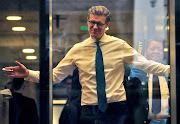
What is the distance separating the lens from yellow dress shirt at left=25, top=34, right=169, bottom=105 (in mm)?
4773

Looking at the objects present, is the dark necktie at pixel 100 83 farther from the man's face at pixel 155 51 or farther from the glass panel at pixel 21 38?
the glass panel at pixel 21 38

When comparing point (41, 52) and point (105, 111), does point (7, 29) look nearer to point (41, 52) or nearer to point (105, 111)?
→ point (41, 52)

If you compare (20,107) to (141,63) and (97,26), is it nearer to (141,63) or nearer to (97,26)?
(97,26)

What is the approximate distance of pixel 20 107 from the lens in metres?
4.83

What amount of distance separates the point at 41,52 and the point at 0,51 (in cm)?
47

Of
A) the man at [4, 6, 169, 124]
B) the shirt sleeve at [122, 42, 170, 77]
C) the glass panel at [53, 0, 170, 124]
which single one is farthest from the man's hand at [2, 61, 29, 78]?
the shirt sleeve at [122, 42, 170, 77]

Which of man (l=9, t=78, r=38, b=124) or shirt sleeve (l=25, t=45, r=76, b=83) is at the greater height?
shirt sleeve (l=25, t=45, r=76, b=83)

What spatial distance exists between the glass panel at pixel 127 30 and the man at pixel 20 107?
0.28 meters

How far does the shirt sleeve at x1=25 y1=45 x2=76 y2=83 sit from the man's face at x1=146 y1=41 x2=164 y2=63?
2.85 feet

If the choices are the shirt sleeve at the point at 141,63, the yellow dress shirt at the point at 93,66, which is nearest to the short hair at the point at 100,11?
the yellow dress shirt at the point at 93,66

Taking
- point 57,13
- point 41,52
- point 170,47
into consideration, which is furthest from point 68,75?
point 170,47

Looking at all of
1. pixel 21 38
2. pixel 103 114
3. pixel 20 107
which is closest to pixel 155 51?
pixel 103 114

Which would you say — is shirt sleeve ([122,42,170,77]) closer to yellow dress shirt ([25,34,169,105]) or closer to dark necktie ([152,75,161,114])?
yellow dress shirt ([25,34,169,105])

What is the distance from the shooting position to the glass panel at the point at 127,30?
477cm
